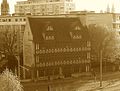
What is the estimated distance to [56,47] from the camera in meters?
70.4

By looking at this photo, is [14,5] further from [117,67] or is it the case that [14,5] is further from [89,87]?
[89,87]

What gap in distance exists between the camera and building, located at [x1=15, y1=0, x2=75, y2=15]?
6334 inches

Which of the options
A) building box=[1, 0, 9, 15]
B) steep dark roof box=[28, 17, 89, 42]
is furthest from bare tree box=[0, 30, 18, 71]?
building box=[1, 0, 9, 15]

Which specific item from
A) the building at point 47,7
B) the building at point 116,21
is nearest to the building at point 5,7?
the building at point 116,21

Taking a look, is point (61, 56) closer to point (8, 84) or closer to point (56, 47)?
point (56, 47)

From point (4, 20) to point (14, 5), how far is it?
68944 mm

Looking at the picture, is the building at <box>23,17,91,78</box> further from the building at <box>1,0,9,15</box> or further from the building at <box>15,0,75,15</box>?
the building at <box>15,0,75,15</box>

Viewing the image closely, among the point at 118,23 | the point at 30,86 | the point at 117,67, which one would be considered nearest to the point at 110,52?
the point at 117,67

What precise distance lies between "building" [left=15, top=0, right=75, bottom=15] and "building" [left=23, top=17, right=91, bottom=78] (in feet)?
282

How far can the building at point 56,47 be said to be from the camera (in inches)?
2704

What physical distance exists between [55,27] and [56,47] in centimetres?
530

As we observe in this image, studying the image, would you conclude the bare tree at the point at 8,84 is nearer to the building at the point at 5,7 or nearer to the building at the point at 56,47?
the building at the point at 56,47

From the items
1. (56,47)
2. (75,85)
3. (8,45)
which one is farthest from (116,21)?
(75,85)

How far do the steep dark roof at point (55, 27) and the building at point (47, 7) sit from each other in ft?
276
